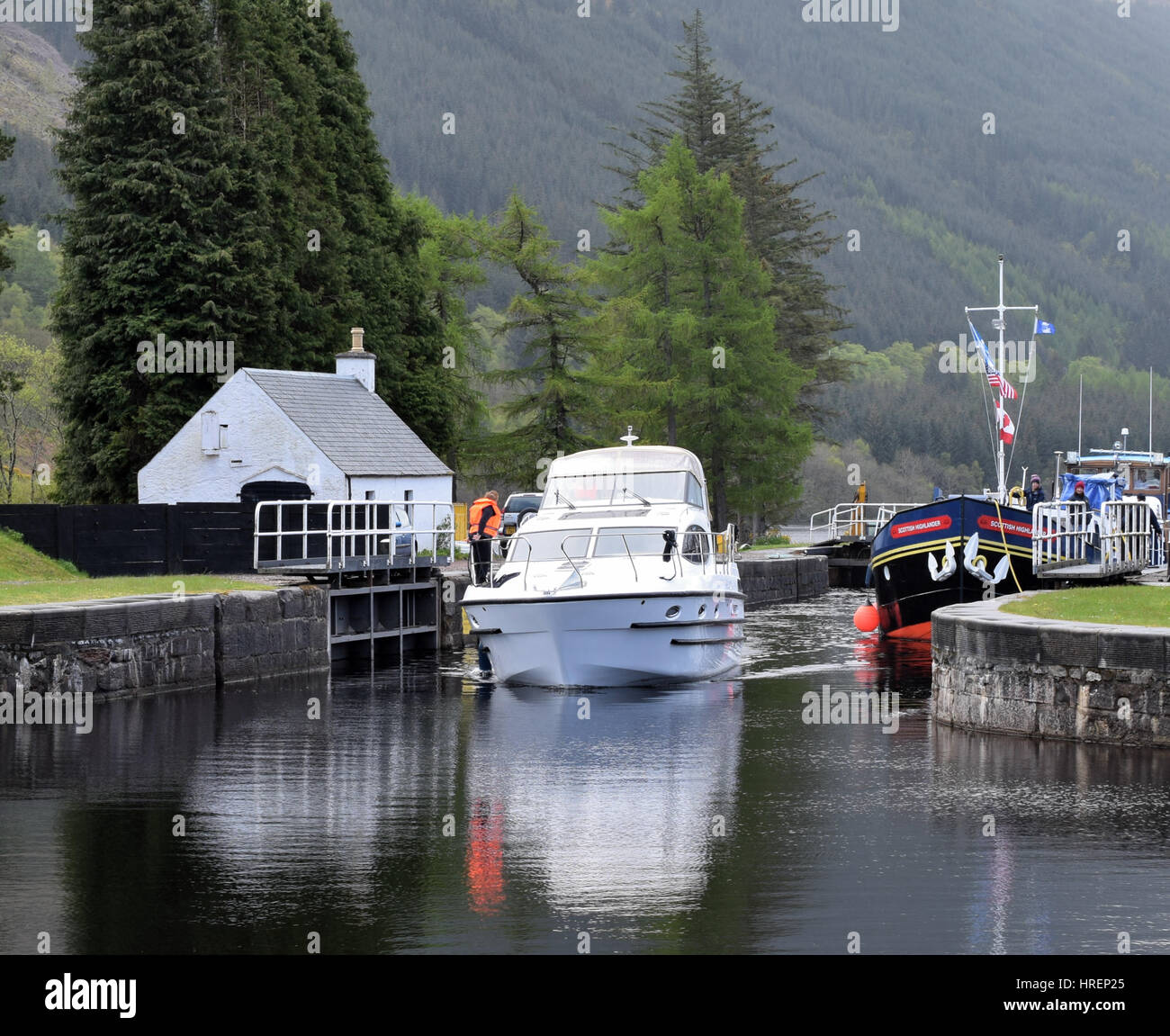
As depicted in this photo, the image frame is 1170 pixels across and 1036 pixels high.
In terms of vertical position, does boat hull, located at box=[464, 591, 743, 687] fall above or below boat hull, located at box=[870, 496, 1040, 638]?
below

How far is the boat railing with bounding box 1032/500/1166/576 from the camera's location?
25.3 m

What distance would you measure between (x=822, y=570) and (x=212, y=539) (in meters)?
25.4

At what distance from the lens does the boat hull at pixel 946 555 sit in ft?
99.1

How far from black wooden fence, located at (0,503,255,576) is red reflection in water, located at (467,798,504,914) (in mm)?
17842

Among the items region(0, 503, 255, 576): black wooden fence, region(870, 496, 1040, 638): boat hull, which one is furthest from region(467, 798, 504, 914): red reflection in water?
region(0, 503, 255, 576): black wooden fence

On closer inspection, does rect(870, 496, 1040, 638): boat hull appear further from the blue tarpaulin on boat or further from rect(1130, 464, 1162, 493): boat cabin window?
rect(1130, 464, 1162, 493): boat cabin window

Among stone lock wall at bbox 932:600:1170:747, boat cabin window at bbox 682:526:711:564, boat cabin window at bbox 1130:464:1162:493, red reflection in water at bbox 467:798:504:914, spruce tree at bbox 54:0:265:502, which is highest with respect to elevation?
spruce tree at bbox 54:0:265:502

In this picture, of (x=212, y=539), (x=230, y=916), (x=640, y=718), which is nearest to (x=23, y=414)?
(x=212, y=539)

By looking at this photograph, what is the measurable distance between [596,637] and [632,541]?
2032 mm

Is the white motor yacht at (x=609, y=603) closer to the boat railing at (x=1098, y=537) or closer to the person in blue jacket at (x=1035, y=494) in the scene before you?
the boat railing at (x=1098, y=537)

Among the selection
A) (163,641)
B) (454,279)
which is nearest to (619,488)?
(163,641)

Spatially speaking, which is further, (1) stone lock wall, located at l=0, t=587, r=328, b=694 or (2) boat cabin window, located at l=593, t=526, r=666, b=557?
(2) boat cabin window, located at l=593, t=526, r=666, b=557

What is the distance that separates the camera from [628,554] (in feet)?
78.9

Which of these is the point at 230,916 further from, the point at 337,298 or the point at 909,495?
the point at 909,495
